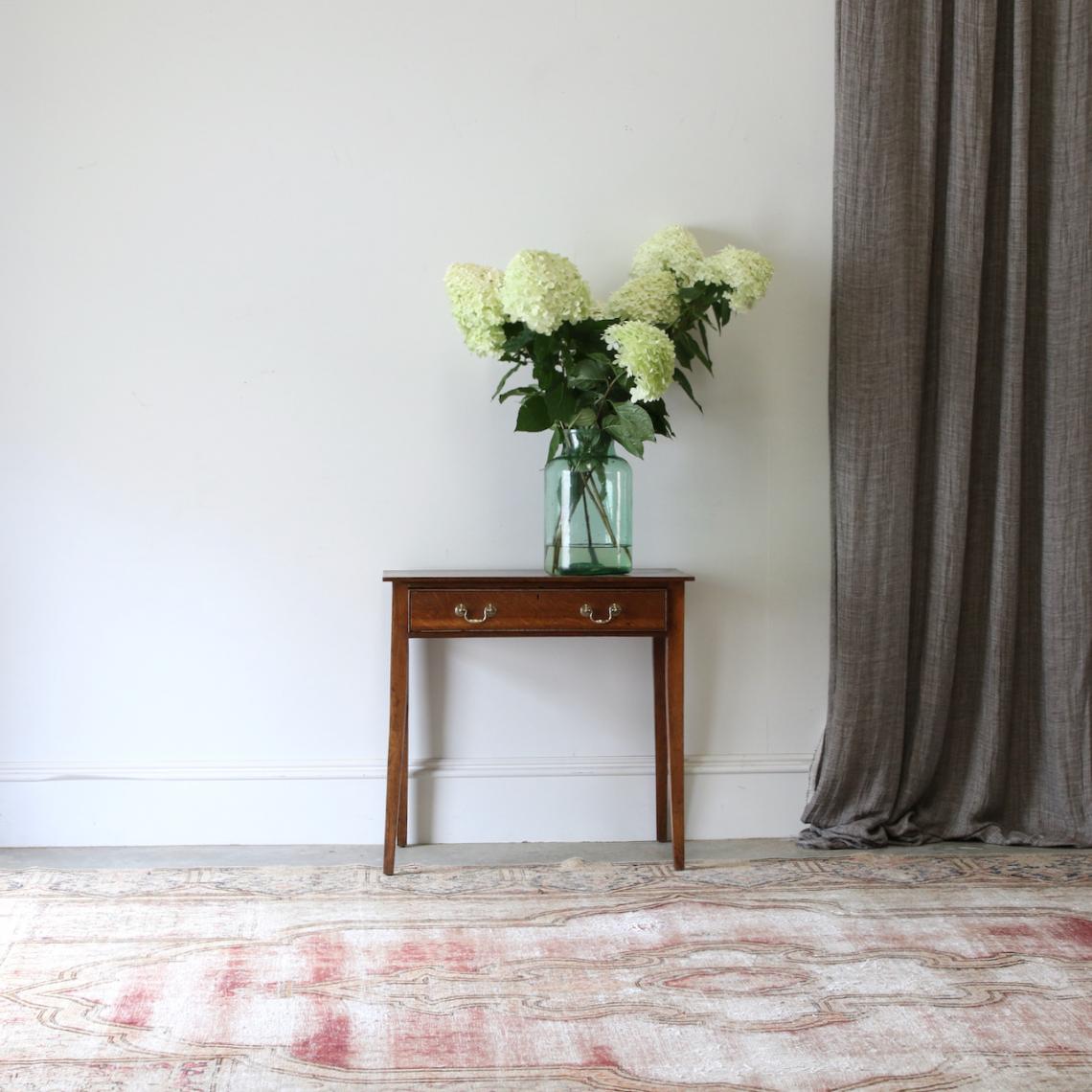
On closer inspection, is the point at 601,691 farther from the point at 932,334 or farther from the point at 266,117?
the point at 266,117

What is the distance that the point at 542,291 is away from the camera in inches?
92.3

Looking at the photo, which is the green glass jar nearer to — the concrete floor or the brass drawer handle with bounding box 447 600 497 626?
the brass drawer handle with bounding box 447 600 497 626

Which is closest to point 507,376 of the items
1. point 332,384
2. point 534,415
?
point 534,415

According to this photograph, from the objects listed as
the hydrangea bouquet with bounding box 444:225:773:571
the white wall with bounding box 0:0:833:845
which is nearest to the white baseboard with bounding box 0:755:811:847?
the white wall with bounding box 0:0:833:845

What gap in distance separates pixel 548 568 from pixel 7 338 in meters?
1.39

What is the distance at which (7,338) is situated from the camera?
2.69 meters

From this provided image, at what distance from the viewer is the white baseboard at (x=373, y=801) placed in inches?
107

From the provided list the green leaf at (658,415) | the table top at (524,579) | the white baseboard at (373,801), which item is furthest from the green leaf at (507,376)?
the white baseboard at (373,801)

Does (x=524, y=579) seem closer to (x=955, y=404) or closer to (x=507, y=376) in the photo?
(x=507, y=376)

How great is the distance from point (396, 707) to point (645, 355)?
3.07 feet

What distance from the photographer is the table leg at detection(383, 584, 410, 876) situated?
2480 millimetres

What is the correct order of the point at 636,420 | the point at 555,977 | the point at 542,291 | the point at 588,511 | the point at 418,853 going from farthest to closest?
the point at 418,853 → the point at 588,511 → the point at 636,420 → the point at 542,291 → the point at 555,977

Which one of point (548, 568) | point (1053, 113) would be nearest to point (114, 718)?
point (548, 568)

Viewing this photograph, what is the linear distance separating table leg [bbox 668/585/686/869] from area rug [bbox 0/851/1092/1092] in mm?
93
